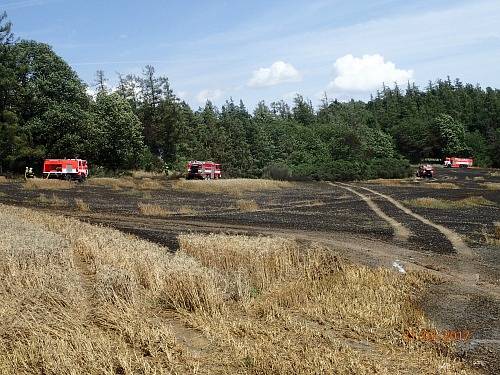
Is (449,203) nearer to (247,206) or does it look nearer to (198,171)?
(247,206)

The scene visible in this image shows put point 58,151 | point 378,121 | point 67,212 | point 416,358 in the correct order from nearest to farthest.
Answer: point 416,358 → point 67,212 → point 58,151 → point 378,121

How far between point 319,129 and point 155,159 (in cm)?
6800

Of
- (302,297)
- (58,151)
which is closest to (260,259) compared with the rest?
(302,297)

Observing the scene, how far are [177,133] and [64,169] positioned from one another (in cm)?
3102

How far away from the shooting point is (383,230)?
2517cm

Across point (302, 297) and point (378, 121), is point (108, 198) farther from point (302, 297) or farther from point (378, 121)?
point (378, 121)

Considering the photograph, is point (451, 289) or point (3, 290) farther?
point (451, 289)

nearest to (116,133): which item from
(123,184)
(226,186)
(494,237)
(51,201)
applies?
(123,184)

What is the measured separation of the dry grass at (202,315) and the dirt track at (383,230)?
43.5 inches

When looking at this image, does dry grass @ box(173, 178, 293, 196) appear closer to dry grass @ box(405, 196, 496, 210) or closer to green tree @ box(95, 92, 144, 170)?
dry grass @ box(405, 196, 496, 210)

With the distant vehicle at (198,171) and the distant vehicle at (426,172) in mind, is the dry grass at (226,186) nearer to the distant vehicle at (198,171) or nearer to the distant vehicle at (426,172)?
the distant vehicle at (198,171)

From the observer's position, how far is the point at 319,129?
145 metres

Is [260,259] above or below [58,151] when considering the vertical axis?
below

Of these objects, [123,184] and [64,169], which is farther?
[64,169]
